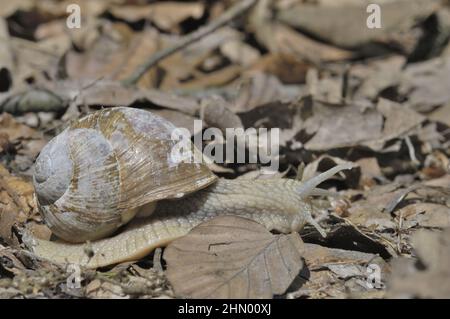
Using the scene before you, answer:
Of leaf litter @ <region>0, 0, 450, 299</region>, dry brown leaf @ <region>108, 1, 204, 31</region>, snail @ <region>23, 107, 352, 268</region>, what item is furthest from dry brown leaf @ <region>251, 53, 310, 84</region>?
snail @ <region>23, 107, 352, 268</region>

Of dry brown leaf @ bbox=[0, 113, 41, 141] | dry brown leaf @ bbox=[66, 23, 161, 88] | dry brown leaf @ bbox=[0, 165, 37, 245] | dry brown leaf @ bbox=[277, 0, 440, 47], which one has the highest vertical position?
dry brown leaf @ bbox=[277, 0, 440, 47]

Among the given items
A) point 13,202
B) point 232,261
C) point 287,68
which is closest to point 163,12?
point 287,68

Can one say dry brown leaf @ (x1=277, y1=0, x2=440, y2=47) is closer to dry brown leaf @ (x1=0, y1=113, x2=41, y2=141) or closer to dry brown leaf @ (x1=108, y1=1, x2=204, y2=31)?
dry brown leaf @ (x1=108, y1=1, x2=204, y2=31)

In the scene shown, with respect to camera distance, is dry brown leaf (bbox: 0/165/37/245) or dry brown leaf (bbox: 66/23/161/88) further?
dry brown leaf (bbox: 66/23/161/88)

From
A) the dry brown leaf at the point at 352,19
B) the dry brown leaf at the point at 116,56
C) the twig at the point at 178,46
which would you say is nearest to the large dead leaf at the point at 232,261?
the twig at the point at 178,46

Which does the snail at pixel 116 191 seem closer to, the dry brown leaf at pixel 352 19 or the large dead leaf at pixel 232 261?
the large dead leaf at pixel 232 261

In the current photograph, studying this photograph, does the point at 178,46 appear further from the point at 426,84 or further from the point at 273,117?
the point at 426,84
